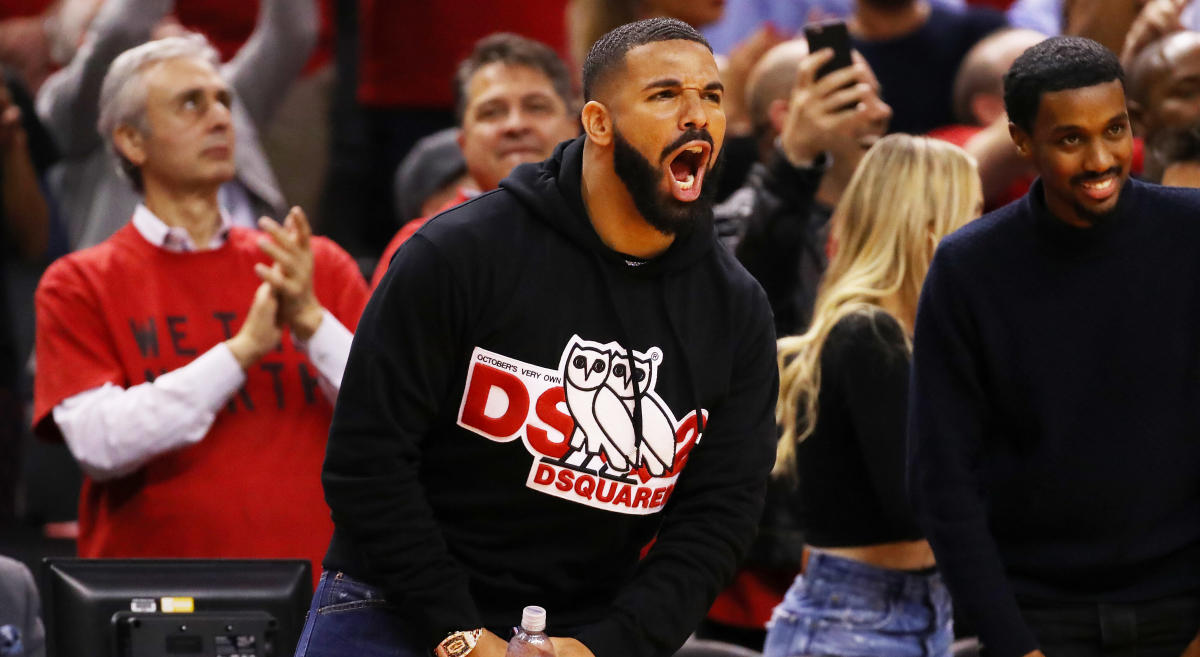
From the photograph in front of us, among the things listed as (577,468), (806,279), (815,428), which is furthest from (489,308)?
(806,279)

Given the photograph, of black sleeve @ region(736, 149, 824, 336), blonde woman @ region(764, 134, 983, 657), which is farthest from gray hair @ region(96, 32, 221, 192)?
blonde woman @ region(764, 134, 983, 657)

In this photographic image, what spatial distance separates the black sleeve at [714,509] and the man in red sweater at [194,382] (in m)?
1.18

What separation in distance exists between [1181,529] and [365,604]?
1.49 metres

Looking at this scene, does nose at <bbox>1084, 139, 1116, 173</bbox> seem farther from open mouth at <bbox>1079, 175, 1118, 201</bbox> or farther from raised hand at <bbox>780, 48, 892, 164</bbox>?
raised hand at <bbox>780, 48, 892, 164</bbox>

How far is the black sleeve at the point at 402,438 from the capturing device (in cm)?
241

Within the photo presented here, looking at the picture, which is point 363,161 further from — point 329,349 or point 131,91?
point 329,349

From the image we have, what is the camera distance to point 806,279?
3.99 m

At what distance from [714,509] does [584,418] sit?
0.31m

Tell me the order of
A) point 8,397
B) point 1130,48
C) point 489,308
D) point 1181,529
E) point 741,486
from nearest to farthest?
point 489,308 < point 741,486 < point 1181,529 < point 1130,48 < point 8,397

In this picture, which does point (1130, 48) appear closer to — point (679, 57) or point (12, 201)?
point (679, 57)

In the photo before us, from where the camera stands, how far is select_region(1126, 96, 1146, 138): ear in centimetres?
395

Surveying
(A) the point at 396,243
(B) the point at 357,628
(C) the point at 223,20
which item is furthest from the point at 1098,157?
(C) the point at 223,20

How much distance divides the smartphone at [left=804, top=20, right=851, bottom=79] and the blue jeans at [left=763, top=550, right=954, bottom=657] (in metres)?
1.15

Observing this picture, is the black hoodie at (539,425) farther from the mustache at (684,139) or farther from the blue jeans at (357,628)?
the mustache at (684,139)
